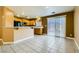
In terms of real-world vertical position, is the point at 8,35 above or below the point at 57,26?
below

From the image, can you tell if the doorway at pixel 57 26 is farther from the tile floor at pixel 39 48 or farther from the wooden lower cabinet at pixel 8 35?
the wooden lower cabinet at pixel 8 35

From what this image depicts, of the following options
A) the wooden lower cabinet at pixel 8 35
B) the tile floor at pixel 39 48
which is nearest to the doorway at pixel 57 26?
the tile floor at pixel 39 48

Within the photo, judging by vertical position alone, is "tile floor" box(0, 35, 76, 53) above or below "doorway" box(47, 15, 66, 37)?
below

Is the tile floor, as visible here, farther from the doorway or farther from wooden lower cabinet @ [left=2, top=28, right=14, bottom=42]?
the doorway

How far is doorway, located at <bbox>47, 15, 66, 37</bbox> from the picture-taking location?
1032cm

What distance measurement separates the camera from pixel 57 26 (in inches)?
438

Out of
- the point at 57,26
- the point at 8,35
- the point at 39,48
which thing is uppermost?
the point at 57,26

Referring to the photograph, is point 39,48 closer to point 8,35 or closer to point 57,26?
point 8,35

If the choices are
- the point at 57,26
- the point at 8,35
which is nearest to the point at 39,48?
the point at 8,35

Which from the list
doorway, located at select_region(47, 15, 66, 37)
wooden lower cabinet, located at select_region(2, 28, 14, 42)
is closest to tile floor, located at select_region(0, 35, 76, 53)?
wooden lower cabinet, located at select_region(2, 28, 14, 42)
